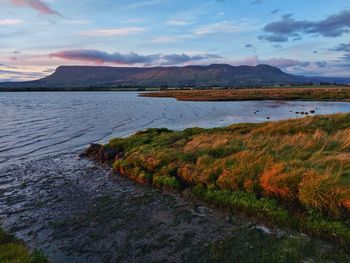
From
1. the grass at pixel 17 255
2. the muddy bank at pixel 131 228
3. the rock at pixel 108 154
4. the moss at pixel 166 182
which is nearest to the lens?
the grass at pixel 17 255

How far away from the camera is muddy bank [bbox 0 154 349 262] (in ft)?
29.1

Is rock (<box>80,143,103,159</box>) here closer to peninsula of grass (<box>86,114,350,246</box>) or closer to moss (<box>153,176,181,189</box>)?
peninsula of grass (<box>86,114,350,246</box>)

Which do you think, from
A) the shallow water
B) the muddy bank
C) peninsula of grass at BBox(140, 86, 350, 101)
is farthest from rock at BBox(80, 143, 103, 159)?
peninsula of grass at BBox(140, 86, 350, 101)

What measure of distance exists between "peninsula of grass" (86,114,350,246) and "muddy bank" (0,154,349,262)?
2.36 feet

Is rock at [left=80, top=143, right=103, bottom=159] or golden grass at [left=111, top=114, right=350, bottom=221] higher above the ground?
golden grass at [left=111, top=114, right=350, bottom=221]

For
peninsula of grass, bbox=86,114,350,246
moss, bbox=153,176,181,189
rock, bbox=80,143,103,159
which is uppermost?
peninsula of grass, bbox=86,114,350,246

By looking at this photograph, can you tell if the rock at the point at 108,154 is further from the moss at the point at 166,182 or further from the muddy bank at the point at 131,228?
the moss at the point at 166,182

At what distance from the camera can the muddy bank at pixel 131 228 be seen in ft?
29.1

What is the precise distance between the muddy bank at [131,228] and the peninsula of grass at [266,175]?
72 cm

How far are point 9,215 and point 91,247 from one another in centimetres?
516

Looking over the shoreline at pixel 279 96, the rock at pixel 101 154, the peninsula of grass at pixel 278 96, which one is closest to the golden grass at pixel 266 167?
the rock at pixel 101 154

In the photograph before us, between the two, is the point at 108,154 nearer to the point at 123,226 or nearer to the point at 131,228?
the point at 123,226

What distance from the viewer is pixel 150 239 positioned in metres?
9.92

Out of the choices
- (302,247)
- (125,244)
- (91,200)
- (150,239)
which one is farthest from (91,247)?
(302,247)
